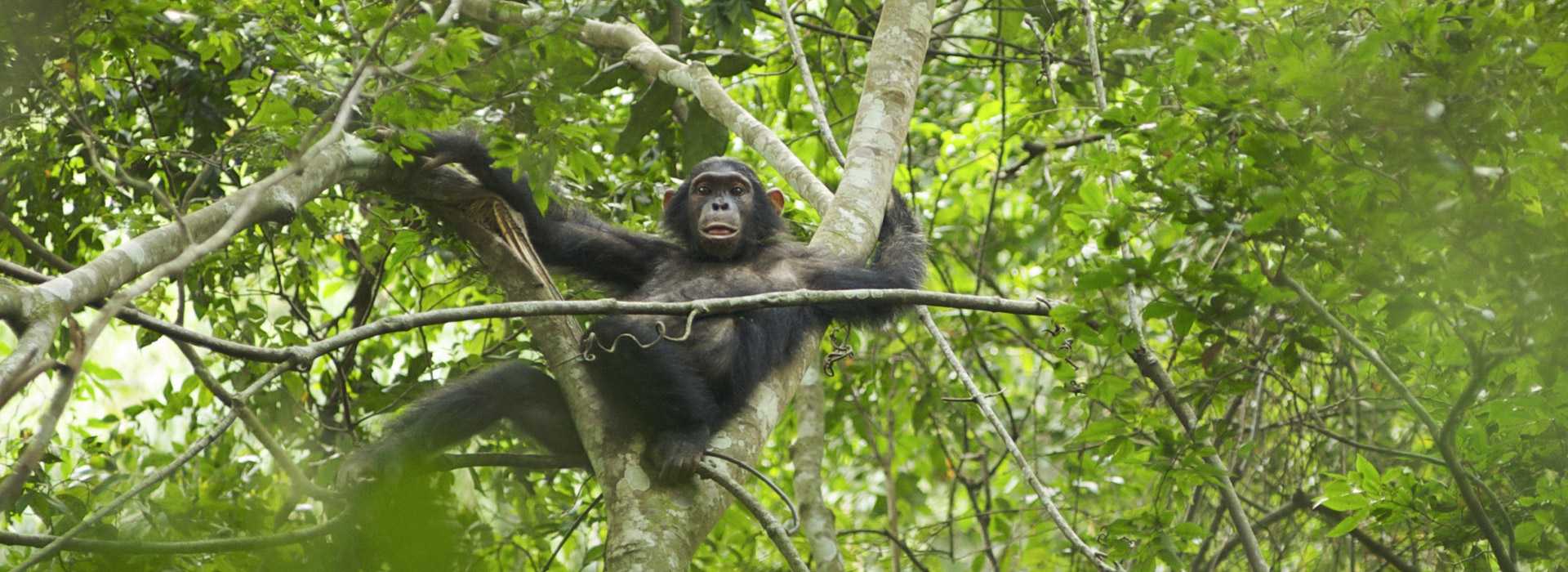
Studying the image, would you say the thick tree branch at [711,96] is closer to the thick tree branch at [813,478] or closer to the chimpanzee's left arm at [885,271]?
the chimpanzee's left arm at [885,271]

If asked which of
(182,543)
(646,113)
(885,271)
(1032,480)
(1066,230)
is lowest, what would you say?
(182,543)

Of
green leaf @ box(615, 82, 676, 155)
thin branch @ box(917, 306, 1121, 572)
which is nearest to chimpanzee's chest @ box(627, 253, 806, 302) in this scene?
green leaf @ box(615, 82, 676, 155)

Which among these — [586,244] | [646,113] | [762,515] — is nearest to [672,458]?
[762,515]

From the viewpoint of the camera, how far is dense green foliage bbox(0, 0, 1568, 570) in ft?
12.3

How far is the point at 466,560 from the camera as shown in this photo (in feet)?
4.30

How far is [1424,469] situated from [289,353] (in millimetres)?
5716

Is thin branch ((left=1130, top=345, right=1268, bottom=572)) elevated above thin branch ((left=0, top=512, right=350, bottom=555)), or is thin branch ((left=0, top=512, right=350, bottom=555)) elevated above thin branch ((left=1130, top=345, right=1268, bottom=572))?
thin branch ((left=1130, top=345, right=1268, bottom=572))

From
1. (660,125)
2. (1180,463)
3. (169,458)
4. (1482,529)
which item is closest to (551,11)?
(660,125)

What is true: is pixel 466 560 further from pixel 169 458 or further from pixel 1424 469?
pixel 1424 469

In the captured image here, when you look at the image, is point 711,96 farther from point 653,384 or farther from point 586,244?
point 653,384

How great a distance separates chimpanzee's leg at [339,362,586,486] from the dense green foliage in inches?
13.0

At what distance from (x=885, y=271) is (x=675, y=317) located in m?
1.13

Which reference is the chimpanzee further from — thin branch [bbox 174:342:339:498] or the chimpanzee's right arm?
thin branch [bbox 174:342:339:498]

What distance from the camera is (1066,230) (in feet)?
22.9
